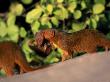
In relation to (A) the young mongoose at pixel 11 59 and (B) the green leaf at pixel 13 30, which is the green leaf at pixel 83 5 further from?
(A) the young mongoose at pixel 11 59

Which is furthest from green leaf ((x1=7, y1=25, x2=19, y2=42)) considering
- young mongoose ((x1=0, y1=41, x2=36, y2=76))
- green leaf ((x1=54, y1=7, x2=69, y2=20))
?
young mongoose ((x1=0, y1=41, x2=36, y2=76))

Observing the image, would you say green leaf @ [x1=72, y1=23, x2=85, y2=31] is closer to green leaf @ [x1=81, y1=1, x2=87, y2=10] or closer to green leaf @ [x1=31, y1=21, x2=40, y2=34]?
green leaf @ [x1=81, y1=1, x2=87, y2=10]

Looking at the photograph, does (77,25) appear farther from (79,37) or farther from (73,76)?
(73,76)

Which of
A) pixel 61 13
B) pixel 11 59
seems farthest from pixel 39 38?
pixel 61 13

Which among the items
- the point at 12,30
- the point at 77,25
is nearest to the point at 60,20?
the point at 77,25

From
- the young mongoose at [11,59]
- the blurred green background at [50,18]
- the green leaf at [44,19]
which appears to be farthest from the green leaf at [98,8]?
the young mongoose at [11,59]
